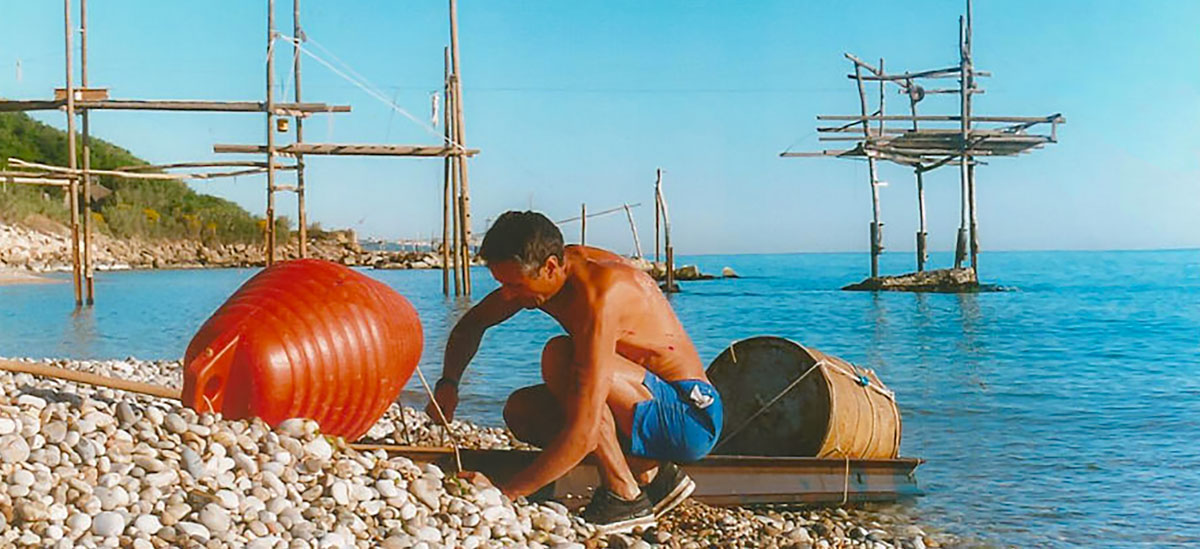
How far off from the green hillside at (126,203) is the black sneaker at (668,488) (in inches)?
1516

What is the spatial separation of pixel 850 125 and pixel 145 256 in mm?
29012

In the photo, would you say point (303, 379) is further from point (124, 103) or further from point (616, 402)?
point (124, 103)

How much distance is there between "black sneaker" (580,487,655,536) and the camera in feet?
14.1

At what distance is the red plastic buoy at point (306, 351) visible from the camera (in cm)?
412

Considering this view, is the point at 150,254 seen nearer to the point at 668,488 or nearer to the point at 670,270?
the point at 670,270

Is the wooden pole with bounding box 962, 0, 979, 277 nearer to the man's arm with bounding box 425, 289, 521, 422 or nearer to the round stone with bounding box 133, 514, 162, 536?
the man's arm with bounding box 425, 289, 521, 422

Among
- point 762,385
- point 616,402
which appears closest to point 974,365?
point 762,385

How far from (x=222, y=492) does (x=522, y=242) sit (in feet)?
4.06

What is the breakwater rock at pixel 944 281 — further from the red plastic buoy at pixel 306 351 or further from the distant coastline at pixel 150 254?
the red plastic buoy at pixel 306 351

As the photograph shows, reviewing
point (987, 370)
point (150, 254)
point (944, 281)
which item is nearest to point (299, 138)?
point (987, 370)

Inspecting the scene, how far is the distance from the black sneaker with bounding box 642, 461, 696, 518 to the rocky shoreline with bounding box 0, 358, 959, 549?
96mm

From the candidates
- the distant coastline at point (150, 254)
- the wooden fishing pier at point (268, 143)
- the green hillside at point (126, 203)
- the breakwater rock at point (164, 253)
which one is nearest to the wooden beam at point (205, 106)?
the wooden fishing pier at point (268, 143)

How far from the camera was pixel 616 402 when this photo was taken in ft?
14.1

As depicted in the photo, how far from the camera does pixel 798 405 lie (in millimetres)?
5684
